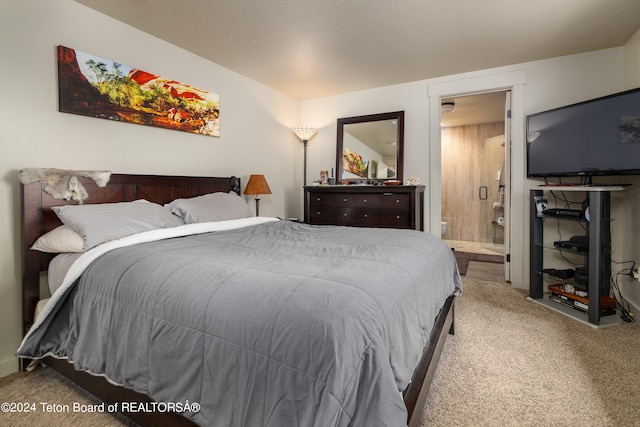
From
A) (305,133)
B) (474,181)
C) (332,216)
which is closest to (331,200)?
(332,216)

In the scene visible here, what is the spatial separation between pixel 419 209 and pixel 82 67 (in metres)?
3.32

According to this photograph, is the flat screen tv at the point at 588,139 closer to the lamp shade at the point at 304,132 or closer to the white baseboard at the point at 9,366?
the lamp shade at the point at 304,132

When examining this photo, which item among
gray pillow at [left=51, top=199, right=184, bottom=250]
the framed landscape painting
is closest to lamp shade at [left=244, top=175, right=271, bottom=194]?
the framed landscape painting

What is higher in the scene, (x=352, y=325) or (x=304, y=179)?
(x=304, y=179)

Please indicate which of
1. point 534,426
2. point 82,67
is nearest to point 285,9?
point 82,67

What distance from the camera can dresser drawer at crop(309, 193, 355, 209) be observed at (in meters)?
3.78

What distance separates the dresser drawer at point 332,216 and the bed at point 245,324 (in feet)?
5.85

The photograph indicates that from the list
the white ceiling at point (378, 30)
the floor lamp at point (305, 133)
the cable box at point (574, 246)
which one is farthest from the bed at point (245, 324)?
the floor lamp at point (305, 133)

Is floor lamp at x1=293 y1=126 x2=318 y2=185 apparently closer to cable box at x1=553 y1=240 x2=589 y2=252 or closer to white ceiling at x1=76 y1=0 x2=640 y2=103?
white ceiling at x1=76 y1=0 x2=640 y2=103

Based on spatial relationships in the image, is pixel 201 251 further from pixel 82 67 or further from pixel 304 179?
pixel 304 179

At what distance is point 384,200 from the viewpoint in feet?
11.7

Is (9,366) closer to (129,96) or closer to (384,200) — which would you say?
(129,96)

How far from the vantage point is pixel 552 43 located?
9.45ft

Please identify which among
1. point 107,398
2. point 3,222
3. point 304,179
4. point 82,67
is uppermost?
point 82,67
